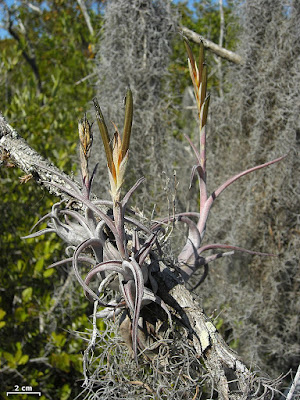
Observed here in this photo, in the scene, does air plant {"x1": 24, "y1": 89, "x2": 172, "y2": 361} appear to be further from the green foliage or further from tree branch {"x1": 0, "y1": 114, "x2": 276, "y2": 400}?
the green foliage

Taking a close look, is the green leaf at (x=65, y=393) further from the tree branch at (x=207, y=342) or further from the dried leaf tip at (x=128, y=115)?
the dried leaf tip at (x=128, y=115)

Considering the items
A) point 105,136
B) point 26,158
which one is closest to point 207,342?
point 105,136

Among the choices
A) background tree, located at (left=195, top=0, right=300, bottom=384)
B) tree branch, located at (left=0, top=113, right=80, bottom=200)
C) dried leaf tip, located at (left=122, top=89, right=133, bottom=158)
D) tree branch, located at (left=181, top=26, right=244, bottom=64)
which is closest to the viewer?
dried leaf tip, located at (left=122, top=89, right=133, bottom=158)

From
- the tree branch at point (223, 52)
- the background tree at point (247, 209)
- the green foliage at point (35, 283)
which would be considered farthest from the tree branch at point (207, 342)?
the tree branch at point (223, 52)

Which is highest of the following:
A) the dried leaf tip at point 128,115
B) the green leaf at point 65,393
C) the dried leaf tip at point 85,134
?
the dried leaf tip at point 128,115

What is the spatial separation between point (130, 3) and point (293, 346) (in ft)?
3.97

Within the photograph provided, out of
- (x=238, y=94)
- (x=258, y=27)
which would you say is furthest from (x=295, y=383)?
(x=258, y=27)

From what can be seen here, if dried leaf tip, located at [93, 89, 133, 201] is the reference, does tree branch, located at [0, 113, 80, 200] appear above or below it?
below

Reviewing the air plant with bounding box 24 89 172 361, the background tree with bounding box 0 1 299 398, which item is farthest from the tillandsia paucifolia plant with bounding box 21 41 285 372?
the background tree with bounding box 0 1 299 398

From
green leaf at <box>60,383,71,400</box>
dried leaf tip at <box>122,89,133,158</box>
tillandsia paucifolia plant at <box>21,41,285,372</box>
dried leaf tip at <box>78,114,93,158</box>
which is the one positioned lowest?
green leaf at <box>60,383,71,400</box>

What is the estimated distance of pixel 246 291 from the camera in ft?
4.14

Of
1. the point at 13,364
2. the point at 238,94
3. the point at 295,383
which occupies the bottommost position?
the point at 13,364

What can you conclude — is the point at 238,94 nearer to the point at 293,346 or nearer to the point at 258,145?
the point at 258,145

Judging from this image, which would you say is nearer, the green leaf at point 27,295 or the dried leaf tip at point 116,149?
the dried leaf tip at point 116,149
